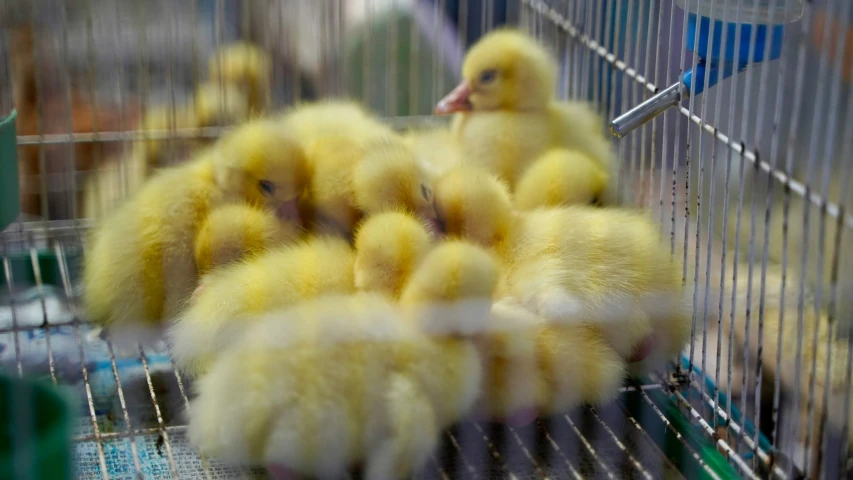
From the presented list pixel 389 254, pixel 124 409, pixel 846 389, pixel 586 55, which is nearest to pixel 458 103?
pixel 586 55

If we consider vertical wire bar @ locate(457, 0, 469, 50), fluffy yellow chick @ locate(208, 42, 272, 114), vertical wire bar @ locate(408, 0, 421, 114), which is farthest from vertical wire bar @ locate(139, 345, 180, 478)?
vertical wire bar @ locate(457, 0, 469, 50)

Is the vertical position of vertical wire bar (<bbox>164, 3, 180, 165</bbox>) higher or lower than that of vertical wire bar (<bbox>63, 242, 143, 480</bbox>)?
higher

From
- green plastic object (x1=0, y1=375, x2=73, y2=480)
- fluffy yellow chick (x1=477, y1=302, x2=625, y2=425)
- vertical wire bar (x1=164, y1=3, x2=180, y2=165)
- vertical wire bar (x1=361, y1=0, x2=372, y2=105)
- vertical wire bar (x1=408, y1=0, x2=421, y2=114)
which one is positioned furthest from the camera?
vertical wire bar (x1=408, y1=0, x2=421, y2=114)

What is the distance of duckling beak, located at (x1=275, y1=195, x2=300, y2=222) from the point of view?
1098mm

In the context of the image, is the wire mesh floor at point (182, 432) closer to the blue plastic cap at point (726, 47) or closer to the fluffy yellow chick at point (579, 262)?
the fluffy yellow chick at point (579, 262)

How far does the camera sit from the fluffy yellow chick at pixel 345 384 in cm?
80

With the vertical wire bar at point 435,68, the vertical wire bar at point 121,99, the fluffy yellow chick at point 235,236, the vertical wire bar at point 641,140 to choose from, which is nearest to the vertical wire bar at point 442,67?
the vertical wire bar at point 435,68

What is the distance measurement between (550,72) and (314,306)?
26.4 inches

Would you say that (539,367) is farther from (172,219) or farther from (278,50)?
(278,50)

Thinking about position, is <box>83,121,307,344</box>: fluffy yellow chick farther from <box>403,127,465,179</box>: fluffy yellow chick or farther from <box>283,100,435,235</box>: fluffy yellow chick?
<box>403,127,465,179</box>: fluffy yellow chick

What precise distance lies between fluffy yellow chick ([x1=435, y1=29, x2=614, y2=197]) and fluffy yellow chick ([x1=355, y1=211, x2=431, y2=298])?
374 millimetres

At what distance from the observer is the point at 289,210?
3.64ft

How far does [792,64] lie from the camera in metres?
0.85

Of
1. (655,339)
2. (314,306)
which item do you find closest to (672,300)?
(655,339)
